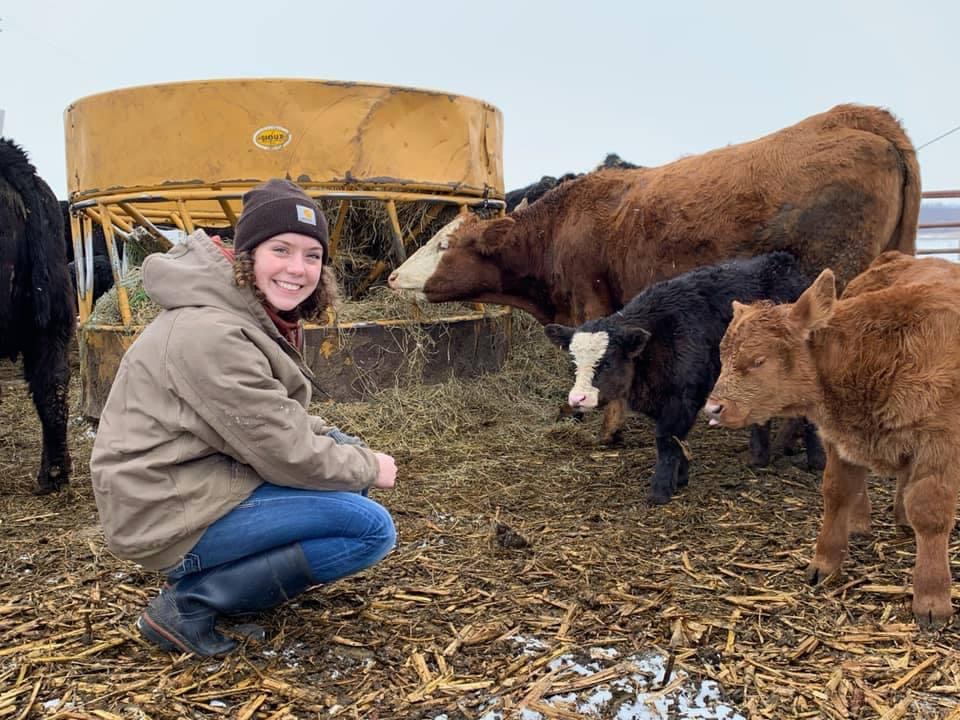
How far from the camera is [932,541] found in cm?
315

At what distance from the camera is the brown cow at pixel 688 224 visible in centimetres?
589

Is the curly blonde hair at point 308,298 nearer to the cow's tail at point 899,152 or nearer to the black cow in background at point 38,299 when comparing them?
the black cow in background at point 38,299

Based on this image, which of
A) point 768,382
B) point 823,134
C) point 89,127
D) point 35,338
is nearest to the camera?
point 768,382

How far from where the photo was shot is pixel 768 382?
3.48m

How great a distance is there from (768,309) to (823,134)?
3.16 metres

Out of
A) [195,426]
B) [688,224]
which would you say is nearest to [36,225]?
[195,426]

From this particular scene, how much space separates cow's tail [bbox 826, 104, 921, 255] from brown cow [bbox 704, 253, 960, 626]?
2471mm

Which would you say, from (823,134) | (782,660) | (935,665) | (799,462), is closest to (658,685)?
(782,660)

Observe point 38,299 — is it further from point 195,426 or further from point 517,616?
point 517,616

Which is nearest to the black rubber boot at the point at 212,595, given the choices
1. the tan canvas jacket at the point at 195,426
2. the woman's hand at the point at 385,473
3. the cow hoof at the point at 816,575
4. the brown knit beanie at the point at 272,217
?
the tan canvas jacket at the point at 195,426

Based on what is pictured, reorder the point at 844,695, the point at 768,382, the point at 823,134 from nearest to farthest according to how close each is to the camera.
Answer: the point at 844,695
the point at 768,382
the point at 823,134

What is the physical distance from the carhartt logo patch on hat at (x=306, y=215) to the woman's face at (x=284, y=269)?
2.2 inches

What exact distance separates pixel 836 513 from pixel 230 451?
255cm

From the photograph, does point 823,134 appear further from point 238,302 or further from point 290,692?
point 290,692
